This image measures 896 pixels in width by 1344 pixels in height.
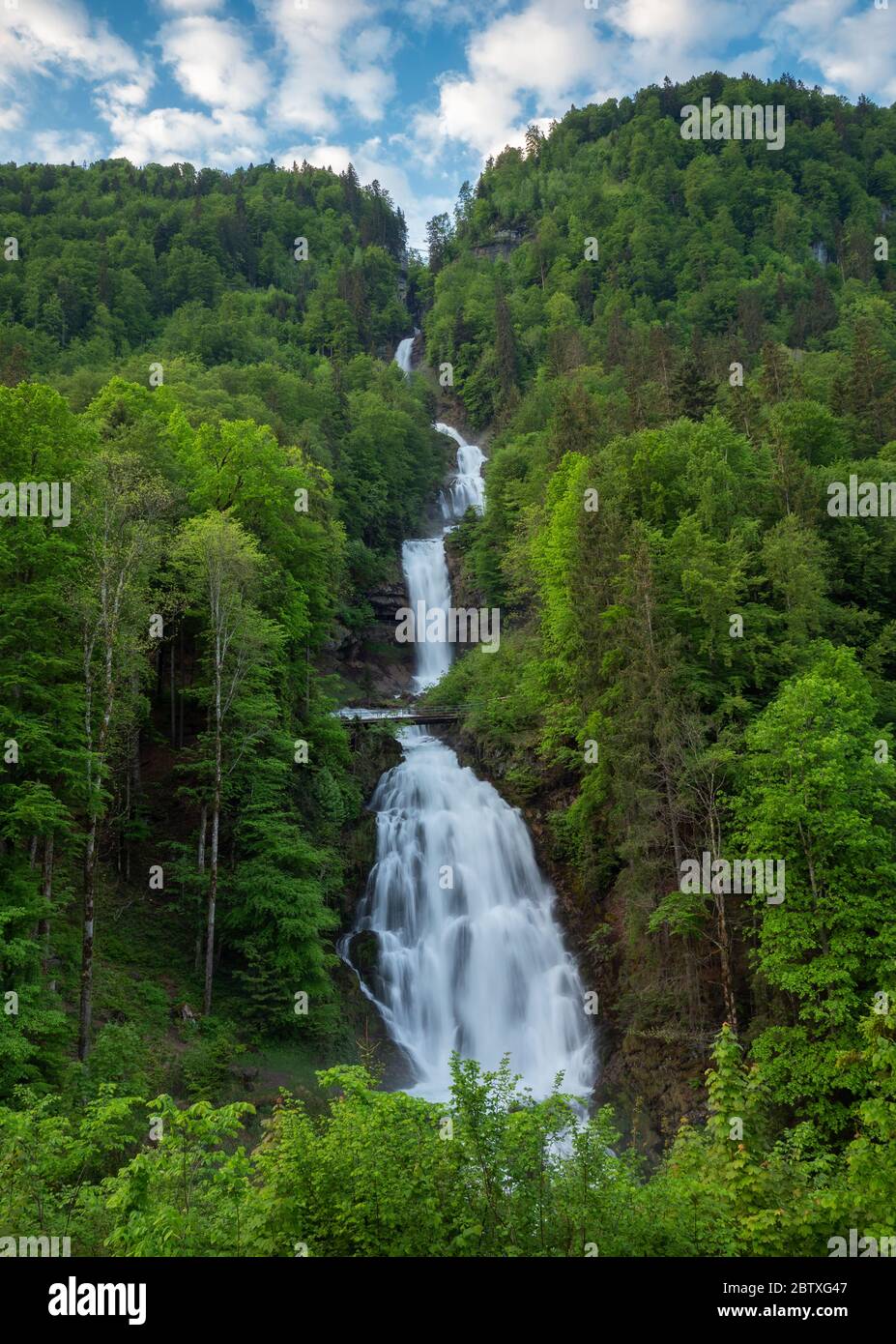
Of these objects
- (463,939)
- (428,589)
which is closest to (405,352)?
(428,589)

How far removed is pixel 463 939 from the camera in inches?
1095

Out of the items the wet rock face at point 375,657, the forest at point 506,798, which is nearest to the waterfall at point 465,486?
the wet rock face at point 375,657

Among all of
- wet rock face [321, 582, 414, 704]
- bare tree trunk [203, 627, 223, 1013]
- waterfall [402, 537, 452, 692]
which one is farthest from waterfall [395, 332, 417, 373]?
bare tree trunk [203, 627, 223, 1013]

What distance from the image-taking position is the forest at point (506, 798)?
323 inches

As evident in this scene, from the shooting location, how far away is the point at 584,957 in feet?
87.7

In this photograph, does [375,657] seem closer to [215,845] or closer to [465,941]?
[465,941]

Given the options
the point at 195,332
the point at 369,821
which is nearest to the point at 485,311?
the point at 195,332

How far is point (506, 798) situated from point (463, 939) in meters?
6.54

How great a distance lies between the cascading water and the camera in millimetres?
24891

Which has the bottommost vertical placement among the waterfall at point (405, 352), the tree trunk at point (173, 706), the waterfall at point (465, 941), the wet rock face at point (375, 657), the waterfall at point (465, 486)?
the waterfall at point (465, 941)

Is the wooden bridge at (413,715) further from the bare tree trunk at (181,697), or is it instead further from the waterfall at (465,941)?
the bare tree trunk at (181,697)

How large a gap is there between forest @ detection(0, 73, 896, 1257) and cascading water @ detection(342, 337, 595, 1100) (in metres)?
0.92

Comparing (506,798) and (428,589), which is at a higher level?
(428,589)

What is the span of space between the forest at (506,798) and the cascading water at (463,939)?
3.01ft
